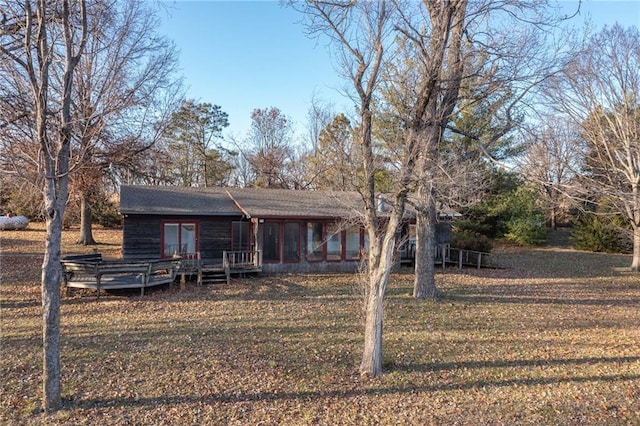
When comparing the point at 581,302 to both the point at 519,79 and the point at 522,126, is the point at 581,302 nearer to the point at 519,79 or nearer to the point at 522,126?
the point at 522,126

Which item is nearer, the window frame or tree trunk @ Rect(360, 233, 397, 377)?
tree trunk @ Rect(360, 233, 397, 377)

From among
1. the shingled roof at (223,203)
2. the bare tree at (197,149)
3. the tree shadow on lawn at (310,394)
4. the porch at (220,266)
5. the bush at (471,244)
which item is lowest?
the tree shadow on lawn at (310,394)

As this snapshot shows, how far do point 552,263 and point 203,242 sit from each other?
1881 cm

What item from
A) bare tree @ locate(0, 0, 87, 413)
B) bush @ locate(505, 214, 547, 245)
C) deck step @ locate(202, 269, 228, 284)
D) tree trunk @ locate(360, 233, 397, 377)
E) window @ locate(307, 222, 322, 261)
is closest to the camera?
bare tree @ locate(0, 0, 87, 413)

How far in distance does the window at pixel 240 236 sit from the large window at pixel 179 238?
157 centimetres

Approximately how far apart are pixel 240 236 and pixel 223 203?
5.70 ft

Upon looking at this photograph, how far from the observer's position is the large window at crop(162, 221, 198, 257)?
16922 millimetres

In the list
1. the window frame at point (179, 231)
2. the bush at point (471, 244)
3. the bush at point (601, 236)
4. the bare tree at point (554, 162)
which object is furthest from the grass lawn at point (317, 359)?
the bush at point (601, 236)

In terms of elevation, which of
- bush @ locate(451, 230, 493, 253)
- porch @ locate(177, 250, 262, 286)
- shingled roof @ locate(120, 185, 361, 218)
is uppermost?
shingled roof @ locate(120, 185, 361, 218)

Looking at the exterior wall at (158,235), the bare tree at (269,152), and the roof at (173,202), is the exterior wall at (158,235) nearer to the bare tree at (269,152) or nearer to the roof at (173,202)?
the roof at (173,202)

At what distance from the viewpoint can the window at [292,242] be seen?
1758cm

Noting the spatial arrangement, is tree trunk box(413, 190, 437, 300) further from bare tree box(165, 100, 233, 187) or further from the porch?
bare tree box(165, 100, 233, 187)

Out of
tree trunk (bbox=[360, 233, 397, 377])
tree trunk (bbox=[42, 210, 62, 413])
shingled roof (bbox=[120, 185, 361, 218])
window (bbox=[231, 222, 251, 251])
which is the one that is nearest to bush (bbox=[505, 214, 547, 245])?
shingled roof (bbox=[120, 185, 361, 218])

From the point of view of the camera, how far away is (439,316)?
10.3m
